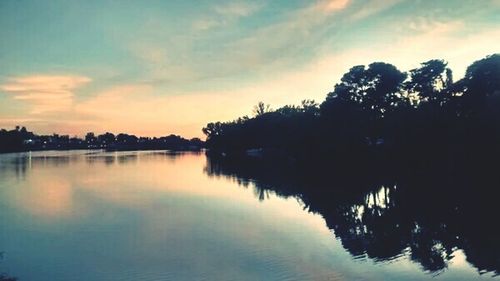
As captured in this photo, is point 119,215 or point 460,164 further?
point 460,164

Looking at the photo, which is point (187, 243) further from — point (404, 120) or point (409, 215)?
point (404, 120)

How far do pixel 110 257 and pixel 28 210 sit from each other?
65.9 ft

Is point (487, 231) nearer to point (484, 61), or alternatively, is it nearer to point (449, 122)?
point (449, 122)

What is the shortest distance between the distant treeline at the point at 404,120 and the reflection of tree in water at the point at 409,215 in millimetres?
3976

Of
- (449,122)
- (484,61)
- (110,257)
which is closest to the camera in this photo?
(110,257)

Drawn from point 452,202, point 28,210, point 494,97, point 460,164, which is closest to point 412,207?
point 452,202

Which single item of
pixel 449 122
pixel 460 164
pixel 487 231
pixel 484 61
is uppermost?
pixel 484 61

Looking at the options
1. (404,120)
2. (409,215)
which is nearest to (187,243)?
(409,215)

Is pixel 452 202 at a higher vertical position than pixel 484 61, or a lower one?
lower

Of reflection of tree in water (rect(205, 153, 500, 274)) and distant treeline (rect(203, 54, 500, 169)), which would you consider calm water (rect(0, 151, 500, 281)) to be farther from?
distant treeline (rect(203, 54, 500, 169))

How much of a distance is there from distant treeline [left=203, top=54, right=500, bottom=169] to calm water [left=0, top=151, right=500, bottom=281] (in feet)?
34.4

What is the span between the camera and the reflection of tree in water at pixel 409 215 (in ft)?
72.9

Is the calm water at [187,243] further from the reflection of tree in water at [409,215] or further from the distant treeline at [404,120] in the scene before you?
the distant treeline at [404,120]

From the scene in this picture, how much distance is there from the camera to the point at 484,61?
186 feet
